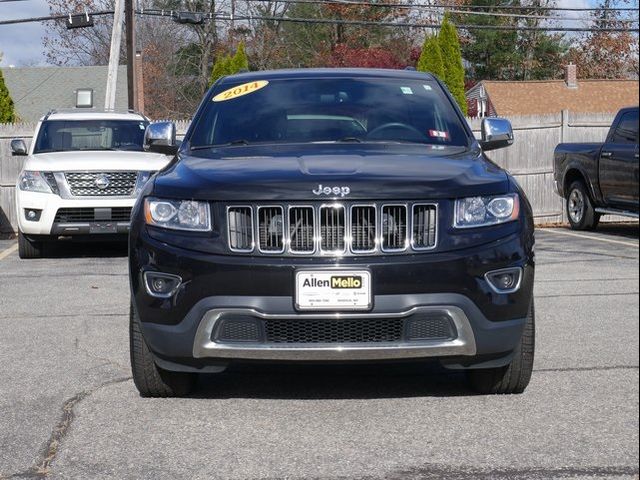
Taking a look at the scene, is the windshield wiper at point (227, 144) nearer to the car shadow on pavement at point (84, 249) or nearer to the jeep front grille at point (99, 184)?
the jeep front grille at point (99, 184)

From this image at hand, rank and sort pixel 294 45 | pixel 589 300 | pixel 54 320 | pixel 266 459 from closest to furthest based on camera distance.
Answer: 1. pixel 266 459
2. pixel 54 320
3. pixel 589 300
4. pixel 294 45

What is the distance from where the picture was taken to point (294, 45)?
5366 cm

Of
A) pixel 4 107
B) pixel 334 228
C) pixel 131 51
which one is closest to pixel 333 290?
pixel 334 228

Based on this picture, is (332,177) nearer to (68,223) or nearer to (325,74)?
(325,74)

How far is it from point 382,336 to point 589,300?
14.3 ft

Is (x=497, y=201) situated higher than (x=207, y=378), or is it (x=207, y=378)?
(x=497, y=201)

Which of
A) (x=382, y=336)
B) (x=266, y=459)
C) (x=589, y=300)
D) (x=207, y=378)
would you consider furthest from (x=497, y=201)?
(x=589, y=300)

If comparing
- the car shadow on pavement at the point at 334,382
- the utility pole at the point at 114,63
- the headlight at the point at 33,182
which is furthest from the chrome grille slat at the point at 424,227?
the utility pole at the point at 114,63

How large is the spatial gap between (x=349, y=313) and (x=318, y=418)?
61 centimetres

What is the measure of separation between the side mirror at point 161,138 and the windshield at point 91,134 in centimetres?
740

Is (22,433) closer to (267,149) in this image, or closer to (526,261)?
(267,149)

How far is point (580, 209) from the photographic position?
16.6 meters

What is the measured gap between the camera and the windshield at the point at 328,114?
19.8ft

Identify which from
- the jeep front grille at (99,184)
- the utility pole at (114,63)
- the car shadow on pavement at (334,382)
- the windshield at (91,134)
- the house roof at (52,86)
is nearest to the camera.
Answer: the car shadow on pavement at (334,382)
